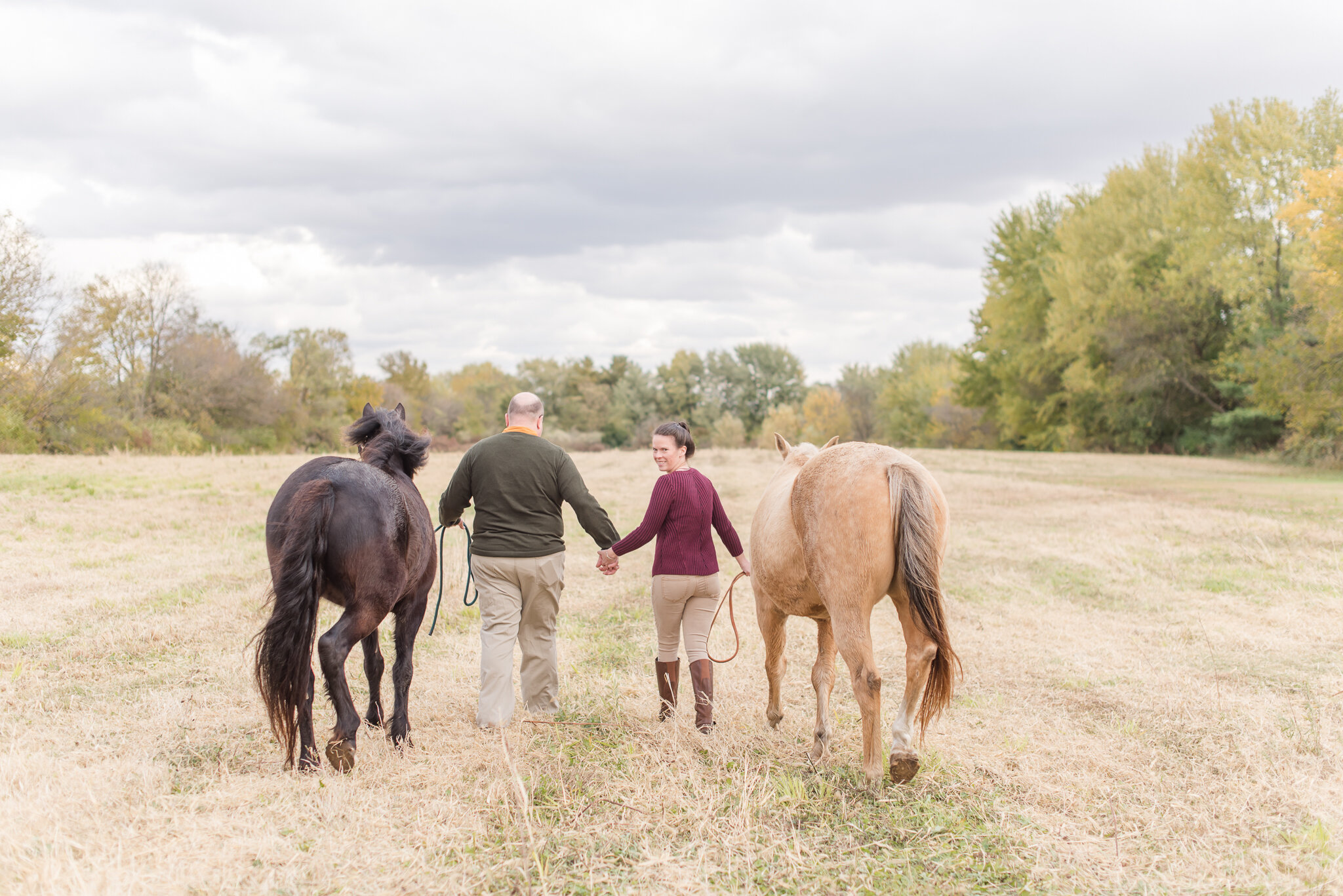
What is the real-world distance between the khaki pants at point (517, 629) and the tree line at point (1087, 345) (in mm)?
19554

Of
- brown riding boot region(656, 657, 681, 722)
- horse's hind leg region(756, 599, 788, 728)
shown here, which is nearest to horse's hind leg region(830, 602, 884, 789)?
horse's hind leg region(756, 599, 788, 728)

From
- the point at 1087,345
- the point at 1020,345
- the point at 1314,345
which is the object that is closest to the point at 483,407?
the point at 1020,345

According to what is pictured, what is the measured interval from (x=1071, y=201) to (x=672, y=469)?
152ft

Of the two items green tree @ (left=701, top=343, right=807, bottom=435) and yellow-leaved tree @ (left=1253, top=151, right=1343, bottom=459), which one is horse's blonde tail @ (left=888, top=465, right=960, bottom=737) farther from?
green tree @ (left=701, top=343, right=807, bottom=435)

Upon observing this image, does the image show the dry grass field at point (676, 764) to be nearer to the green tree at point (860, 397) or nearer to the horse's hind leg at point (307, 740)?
the horse's hind leg at point (307, 740)

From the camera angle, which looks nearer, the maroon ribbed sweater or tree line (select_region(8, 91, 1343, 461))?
the maroon ribbed sweater

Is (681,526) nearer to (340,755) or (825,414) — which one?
(340,755)

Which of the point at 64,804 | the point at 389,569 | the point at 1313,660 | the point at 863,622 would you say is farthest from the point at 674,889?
the point at 1313,660

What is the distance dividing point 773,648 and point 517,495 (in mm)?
1880

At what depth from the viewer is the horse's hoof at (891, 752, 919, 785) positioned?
3918 millimetres

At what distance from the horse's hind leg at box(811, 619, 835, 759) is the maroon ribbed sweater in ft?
2.57

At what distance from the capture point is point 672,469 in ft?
16.5

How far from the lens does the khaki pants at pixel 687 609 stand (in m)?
4.90

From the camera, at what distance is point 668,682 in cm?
511
